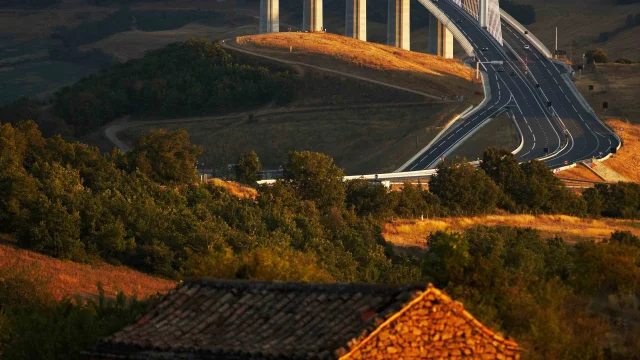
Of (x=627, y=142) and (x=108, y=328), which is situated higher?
(x=108, y=328)

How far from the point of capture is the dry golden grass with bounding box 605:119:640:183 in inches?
3912

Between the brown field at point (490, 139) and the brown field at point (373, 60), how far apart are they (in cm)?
1338

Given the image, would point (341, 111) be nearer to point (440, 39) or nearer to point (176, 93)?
point (176, 93)

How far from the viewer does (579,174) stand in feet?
308

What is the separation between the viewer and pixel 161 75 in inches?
5359

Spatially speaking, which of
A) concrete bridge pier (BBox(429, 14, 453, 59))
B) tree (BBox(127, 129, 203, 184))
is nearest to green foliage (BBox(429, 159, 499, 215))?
tree (BBox(127, 129, 203, 184))

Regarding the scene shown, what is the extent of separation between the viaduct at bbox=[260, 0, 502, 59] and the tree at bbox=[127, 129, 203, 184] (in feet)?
272

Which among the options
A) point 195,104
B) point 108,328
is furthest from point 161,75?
point 108,328

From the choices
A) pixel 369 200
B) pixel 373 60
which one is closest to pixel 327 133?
pixel 373 60

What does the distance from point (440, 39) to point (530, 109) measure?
3859cm

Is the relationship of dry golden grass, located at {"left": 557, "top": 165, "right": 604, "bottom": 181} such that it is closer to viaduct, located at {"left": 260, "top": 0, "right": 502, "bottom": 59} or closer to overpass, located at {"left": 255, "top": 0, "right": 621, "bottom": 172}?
overpass, located at {"left": 255, "top": 0, "right": 621, "bottom": 172}

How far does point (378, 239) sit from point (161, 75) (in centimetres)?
7956

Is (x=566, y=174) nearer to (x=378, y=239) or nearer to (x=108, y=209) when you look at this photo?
(x=378, y=239)

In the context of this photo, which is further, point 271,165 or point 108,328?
point 271,165
